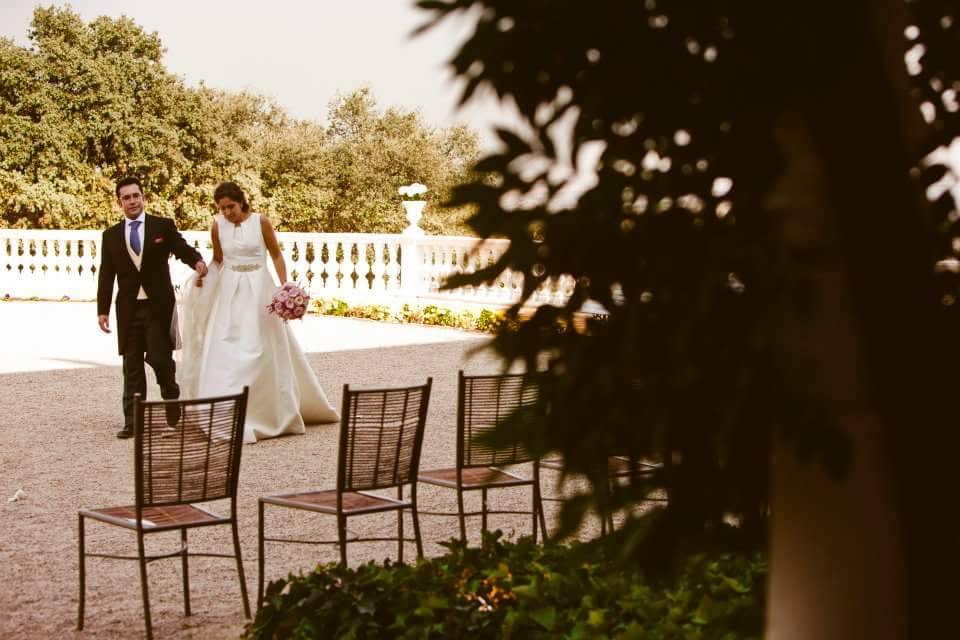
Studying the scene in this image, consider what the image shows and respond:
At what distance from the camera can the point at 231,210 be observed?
9906 millimetres

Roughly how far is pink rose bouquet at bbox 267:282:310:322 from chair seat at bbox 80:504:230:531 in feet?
13.8

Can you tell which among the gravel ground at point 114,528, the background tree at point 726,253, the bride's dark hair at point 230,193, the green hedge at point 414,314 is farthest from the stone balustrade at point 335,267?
the background tree at point 726,253

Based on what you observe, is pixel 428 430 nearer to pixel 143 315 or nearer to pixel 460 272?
pixel 143 315

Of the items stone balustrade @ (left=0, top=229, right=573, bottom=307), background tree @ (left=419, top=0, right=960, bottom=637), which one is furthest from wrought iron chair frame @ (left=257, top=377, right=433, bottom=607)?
stone balustrade @ (left=0, top=229, right=573, bottom=307)

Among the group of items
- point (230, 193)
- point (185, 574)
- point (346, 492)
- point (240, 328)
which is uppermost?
point (230, 193)

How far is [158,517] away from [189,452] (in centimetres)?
38

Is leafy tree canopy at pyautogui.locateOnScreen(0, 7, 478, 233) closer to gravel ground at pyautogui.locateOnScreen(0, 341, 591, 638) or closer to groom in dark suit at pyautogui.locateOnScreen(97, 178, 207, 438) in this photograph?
gravel ground at pyautogui.locateOnScreen(0, 341, 591, 638)

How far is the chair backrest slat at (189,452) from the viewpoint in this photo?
5273 mm

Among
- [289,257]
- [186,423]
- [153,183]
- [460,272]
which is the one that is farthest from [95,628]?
[153,183]

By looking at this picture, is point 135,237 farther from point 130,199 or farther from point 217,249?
point 217,249

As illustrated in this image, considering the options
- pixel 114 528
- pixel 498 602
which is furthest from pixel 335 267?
pixel 498 602

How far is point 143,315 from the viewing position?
9977 millimetres

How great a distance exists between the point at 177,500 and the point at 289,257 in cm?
1814

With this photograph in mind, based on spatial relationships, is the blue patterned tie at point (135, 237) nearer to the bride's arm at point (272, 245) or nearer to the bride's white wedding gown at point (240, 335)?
the bride's white wedding gown at point (240, 335)
